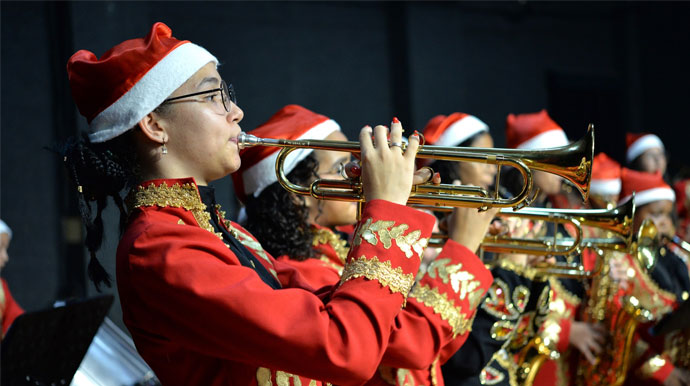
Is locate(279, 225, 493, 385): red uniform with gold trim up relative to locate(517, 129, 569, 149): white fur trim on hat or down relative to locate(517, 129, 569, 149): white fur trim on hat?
up

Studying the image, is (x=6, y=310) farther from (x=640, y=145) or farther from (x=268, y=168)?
(x=640, y=145)

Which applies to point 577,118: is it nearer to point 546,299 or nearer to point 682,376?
point 682,376

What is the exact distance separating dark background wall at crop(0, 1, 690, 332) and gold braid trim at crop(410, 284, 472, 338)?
911mm

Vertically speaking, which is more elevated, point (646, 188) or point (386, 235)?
point (386, 235)

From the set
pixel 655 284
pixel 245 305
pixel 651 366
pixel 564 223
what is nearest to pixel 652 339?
pixel 651 366

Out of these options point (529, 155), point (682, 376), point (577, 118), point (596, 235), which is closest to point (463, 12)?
point (577, 118)

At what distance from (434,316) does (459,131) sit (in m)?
1.78

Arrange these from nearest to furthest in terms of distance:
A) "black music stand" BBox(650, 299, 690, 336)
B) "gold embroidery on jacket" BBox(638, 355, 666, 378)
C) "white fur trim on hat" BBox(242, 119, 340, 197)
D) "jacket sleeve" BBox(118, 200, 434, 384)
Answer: "jacket sleeve" BBox(118, 200, 434, 384)
"white fur trim on hat" BBox(242, 119, 340, 197)
"black music stand" BBox(650, 299, 690, 336)
"gold embroidery on jacket" BBox(638, 355, 666, 378)

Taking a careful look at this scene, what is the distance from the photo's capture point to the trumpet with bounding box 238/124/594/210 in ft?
6.94

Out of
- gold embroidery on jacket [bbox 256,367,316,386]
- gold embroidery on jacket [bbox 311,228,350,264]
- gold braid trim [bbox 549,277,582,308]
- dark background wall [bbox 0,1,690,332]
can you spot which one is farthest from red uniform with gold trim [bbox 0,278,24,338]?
gold embroidery on jacket [bbox 256,367,316,386]

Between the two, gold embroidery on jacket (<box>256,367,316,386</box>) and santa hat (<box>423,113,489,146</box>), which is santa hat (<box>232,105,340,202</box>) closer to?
santa hat (<box>423,113,489,146</box>)

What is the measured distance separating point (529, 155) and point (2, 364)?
195 centimetres

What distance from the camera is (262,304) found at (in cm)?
Answer: 160

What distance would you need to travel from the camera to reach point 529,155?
7.16 feet
